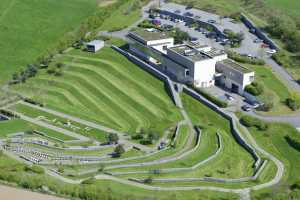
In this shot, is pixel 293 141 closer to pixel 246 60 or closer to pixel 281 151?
pixel 281 151

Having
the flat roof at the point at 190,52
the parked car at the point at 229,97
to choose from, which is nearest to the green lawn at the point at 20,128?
the parked car at the point at 229,97

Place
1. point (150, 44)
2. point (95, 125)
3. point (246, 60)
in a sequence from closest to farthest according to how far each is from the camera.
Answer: point (95, 125) < point (246, 60) < point (150, 44)

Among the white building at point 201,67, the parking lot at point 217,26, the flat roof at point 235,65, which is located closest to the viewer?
the flat roof at point 235,65

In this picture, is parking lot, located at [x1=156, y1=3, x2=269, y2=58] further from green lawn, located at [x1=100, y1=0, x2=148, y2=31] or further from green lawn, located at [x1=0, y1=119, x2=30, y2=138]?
green lawn, located at [x1=0, y1=119, x2=30, y2=138]

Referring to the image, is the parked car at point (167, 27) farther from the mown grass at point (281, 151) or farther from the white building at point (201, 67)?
the mown grass at point (281, 151)

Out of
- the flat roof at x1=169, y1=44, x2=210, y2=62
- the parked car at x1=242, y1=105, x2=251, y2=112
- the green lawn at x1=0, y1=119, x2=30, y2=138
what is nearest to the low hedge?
the parked car at x1=242, y1=105, x2=251, y2=112

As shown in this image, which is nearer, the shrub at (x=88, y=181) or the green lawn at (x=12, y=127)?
the shrub at (x=88, y=181)

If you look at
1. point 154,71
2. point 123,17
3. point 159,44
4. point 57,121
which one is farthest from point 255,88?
point 123,17
